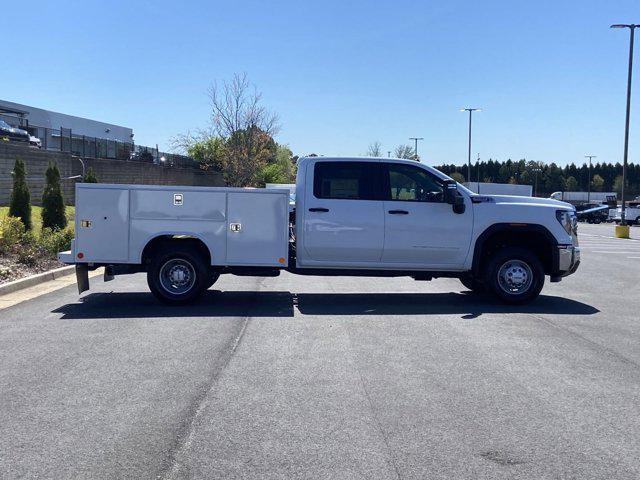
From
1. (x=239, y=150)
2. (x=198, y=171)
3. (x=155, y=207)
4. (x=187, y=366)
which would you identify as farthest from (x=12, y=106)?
(x=187, y=366)

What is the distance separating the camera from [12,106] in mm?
55406

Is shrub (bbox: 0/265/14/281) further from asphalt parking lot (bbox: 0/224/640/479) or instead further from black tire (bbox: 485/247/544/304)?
black tire (bbox: 485/247/544/304)

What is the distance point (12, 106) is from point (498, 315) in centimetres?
5458

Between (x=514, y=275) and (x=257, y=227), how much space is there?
4061 millimetres

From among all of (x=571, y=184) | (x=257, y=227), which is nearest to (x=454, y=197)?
(x=257, y=227)

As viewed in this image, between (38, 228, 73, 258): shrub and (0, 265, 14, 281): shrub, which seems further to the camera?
(38, 228, 73, 258): shrub

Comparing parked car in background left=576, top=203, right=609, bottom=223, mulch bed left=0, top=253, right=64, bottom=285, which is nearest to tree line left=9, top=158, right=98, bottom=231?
mulch bed left=0, top=253, right=64, bottom=285

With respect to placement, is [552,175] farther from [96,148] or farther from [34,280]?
[34,280]

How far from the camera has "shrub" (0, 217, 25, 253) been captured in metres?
A: 13.7

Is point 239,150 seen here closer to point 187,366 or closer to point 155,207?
point 155,207

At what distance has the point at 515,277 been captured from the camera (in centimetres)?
1062

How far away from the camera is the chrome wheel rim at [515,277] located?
10617 mm

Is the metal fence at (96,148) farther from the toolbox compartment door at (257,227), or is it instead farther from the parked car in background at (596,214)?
the parked car in background at (596,214)

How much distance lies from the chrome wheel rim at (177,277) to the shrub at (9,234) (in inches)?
208
